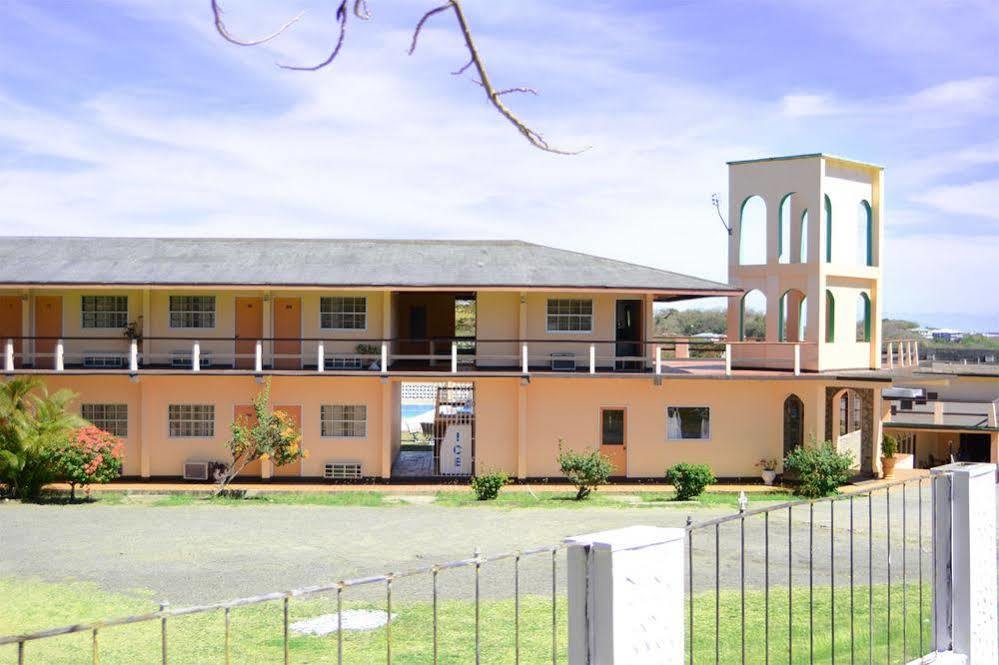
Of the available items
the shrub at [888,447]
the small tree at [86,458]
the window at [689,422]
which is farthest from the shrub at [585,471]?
the small tree at [86,458]

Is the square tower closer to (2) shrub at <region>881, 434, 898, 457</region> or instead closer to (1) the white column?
(2) shrub at <region>881, 434, 898, 457</region>

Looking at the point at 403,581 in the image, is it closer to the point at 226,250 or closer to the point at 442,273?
the point at 442,273

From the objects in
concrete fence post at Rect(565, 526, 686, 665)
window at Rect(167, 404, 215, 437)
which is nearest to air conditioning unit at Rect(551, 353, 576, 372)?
window at Rect(167, 404, 215, 437)

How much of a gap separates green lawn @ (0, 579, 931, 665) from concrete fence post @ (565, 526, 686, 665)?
6.84m

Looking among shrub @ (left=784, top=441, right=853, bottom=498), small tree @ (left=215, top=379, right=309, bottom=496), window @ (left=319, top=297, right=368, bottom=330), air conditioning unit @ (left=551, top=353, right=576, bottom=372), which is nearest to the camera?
shrub @ (left=784, top=441, right=853, bottom=498)

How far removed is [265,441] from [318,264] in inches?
256

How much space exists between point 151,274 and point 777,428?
1859 cm

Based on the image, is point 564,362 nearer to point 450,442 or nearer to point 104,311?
point 450,442

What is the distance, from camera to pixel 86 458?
24.3 m

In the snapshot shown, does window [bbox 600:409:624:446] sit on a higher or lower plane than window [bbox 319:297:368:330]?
lower

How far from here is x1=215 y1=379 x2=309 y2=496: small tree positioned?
25.3 metres

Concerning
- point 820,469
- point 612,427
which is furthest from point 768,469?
point 612,427

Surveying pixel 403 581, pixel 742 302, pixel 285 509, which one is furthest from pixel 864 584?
pixel 742 302

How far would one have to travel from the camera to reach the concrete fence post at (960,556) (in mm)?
8148
